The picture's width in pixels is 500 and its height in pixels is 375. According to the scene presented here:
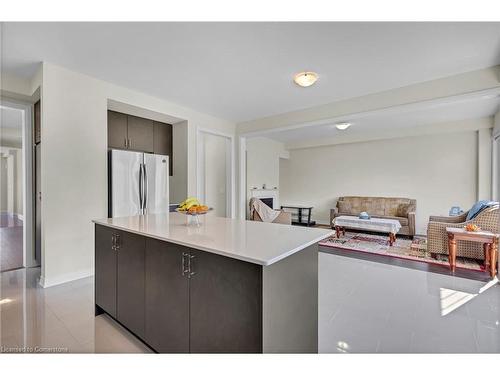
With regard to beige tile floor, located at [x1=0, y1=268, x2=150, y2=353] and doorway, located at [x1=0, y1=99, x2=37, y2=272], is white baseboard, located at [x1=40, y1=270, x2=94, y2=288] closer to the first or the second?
beige tile floor, located at [x1=0, y1=268, x2=150, y2=353]

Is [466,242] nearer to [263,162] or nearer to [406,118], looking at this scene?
[406,118]

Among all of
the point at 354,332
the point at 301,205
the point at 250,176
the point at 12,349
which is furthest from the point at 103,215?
the point at 301,205

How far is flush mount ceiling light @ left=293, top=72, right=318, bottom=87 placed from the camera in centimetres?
293

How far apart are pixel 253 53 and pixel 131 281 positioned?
2376 mm

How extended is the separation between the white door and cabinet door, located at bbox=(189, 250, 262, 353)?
364 centimetres

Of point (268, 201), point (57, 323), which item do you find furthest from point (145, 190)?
point (268, 201)

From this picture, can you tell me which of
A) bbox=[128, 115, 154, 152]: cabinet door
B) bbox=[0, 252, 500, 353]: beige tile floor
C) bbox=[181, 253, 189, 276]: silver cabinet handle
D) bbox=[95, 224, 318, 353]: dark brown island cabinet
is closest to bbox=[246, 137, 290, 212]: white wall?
bbox=[128, 115, 154, 152]: cabinet door

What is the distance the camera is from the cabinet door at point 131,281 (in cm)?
165

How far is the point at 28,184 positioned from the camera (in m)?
3.28

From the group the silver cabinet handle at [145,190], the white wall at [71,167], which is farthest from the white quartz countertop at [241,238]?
the silver cabinet handle at [145,190]

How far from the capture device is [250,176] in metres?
6.60

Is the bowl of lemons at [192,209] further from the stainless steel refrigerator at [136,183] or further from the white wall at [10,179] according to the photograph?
the white wall at [10,179]
